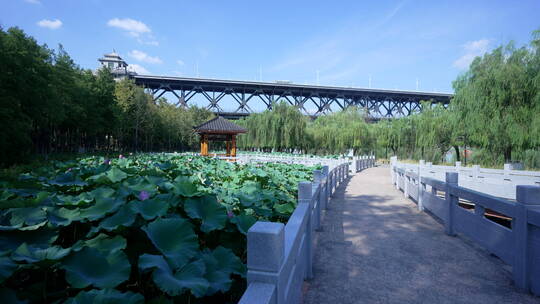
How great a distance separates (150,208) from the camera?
1.87 meters

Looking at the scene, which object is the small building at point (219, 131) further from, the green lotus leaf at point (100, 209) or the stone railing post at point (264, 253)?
the stone railing post at point (264, 253)

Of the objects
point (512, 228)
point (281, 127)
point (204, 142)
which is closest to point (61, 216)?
point (512, 228)

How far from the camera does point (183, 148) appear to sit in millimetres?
63281

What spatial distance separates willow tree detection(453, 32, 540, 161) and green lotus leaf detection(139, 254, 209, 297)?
17.6m

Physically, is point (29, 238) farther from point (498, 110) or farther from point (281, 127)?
point (281, 127)

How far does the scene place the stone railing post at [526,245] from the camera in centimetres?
285

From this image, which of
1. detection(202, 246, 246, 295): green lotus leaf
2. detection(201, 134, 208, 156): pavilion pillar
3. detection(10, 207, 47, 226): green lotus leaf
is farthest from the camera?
detection(201, 134, 208, 156): pavilion pillar

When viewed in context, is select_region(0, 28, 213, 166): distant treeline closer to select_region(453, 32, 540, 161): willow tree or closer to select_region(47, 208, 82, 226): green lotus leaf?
select_region(47, 208, 82, 226): green lotus leaf

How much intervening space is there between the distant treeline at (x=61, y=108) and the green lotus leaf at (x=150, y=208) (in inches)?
732

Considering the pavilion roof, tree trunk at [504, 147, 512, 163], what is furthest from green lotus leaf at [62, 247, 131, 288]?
tree trunk at [504, 147, 512, 163]

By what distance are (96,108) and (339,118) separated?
26950 millimetres

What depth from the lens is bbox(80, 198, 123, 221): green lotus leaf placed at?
5.71 feet

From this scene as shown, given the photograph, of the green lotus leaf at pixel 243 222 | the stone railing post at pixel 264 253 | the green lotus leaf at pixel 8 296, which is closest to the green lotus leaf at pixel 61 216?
the green lotus leaf at pixel 8 296

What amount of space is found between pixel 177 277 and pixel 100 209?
0.86 m
